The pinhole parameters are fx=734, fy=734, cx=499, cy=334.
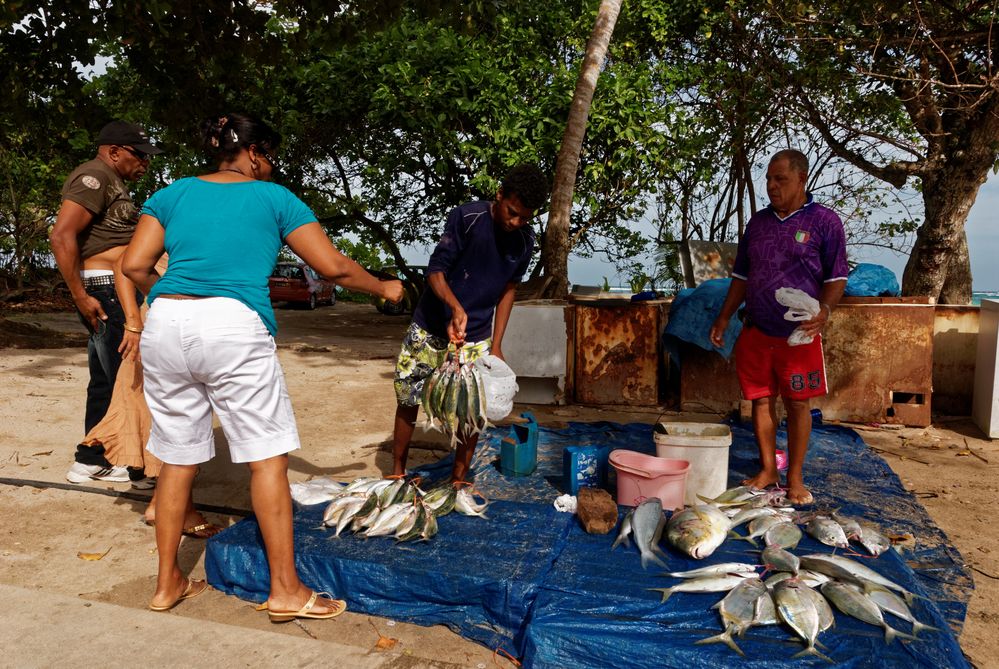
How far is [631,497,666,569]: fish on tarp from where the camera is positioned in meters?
3.44

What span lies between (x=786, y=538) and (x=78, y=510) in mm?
4047

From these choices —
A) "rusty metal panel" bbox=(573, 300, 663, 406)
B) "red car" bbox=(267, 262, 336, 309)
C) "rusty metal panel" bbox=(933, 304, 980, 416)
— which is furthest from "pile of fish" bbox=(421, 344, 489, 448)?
"red car" bbox=(267, 262, 336, 309)

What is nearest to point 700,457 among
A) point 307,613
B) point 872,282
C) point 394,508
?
point 394,508

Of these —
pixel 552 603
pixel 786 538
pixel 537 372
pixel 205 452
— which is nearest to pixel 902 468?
pixel 786 538

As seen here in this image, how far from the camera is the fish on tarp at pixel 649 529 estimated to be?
11.3 ft

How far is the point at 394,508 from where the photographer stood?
12.1ft

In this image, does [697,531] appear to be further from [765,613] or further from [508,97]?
[508,97]

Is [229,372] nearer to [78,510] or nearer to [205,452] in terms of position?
[205,452]

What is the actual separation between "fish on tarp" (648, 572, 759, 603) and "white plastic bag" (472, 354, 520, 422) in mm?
1285

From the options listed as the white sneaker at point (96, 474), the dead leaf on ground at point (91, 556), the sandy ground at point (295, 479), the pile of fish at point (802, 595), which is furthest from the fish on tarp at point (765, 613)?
the white sneaker at point (96, 474)

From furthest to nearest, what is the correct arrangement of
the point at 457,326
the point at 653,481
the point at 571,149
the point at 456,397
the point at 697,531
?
the point at 571,149
the point at 653,481
the point at 457,326
the point at 456,397
the point at 697,531

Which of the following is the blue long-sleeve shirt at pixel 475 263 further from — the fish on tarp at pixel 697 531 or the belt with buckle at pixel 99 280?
the belt with buckle at pixel 99 280

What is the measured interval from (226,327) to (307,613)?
4.14 ft

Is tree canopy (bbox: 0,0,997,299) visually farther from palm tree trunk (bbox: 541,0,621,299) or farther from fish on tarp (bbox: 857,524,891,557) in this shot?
fish on tarp (bbox: 857,524,891,557)
